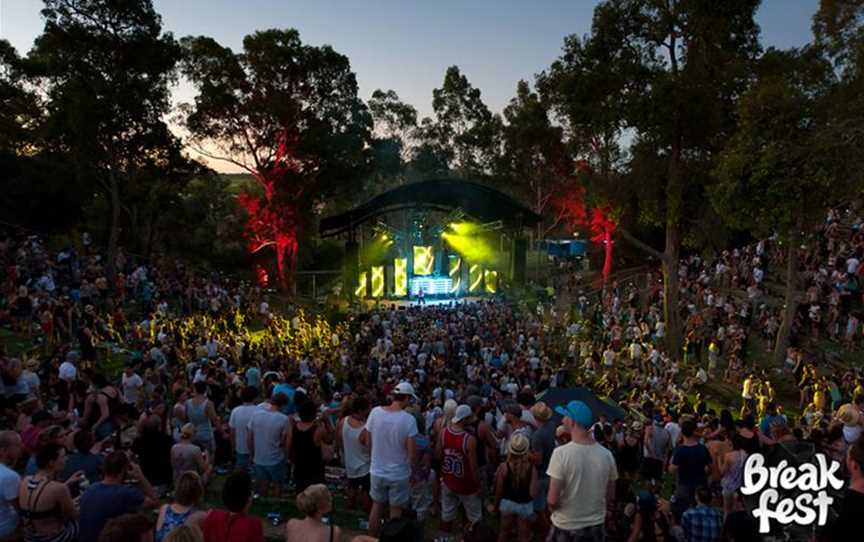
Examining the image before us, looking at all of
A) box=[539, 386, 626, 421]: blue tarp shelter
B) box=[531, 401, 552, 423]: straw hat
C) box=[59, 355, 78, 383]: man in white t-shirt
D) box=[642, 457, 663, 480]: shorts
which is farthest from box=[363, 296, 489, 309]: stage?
box=[531, 401, 552, 423]: straw hat

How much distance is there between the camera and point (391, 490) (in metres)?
4.91

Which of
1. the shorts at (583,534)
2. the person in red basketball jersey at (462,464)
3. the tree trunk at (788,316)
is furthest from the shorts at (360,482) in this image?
the tree trunk at (788,316)

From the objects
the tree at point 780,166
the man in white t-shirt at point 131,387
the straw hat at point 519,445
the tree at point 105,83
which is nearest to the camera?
the straw hat at point 519,445

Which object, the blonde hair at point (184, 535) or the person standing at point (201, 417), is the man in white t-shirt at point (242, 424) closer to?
the person standing at point (201, 417)

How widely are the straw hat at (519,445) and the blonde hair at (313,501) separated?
141 cm

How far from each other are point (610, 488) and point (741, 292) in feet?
64.1

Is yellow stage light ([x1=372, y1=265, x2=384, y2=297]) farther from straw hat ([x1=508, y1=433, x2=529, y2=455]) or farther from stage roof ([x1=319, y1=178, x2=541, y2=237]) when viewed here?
straw hat ([x1=508, y1=433, x2=529, y2=455])

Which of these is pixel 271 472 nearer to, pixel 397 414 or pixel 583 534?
A: pixel 397 414

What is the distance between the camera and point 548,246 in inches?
1570

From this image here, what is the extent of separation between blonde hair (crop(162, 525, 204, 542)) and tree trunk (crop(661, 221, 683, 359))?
18.1m

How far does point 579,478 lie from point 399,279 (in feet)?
90.4

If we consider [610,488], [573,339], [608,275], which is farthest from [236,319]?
[608,275]

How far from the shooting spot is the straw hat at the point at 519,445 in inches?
161

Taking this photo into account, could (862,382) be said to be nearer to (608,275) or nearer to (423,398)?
(423,398)
